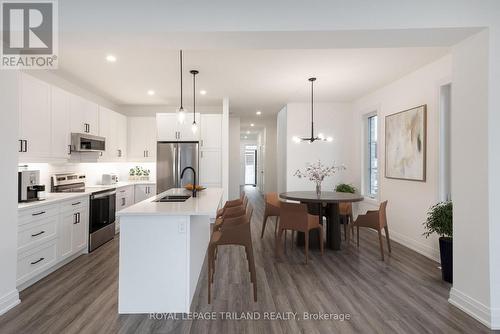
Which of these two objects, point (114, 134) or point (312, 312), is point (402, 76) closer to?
point (312, 312)

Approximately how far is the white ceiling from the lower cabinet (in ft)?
6.06

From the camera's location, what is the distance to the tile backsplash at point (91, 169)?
160 inches

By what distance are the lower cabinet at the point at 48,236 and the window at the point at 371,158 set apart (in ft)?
16.8

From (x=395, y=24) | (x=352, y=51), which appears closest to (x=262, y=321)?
(x=395, y=24)

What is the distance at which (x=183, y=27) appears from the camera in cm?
232

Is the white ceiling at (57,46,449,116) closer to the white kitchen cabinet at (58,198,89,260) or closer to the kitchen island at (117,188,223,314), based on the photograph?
the kitchen island at (117,188,223,314)

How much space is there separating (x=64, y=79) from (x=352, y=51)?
4484 millimetres

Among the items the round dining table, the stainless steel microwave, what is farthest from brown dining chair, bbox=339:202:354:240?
the stainless steel microwave

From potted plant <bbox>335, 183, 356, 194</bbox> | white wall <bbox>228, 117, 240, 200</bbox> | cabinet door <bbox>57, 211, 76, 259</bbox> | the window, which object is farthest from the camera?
white wall <bbox>228, 117, 240, 200</bbox>

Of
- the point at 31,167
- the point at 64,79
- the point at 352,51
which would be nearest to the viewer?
the point at 352,51

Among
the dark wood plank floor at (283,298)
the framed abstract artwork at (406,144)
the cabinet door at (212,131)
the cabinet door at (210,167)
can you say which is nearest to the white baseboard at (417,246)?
the dark wood plank floor at (283,298)

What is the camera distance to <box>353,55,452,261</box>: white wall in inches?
148

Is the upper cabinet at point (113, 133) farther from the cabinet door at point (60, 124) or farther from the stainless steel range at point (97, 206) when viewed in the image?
the cabinet door at point (60, 124)

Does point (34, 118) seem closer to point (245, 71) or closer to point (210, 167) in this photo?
point (245, 71)
